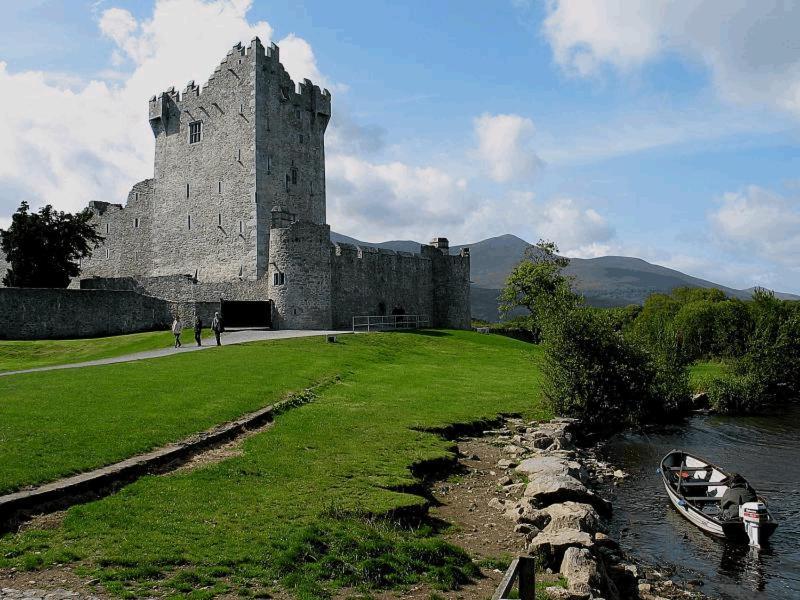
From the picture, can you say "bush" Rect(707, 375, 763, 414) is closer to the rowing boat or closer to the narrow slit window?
the rowing boat

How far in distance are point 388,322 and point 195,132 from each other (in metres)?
22.3

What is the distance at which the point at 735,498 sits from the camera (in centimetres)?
1552

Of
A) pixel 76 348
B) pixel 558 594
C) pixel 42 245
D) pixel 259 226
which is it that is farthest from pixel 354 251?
pixel 558 594

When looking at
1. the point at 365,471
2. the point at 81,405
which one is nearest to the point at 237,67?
the point at 81,405

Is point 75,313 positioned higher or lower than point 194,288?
lower

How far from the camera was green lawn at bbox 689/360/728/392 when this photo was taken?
36009 millimetres

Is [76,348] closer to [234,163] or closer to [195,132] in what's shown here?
[234,163]

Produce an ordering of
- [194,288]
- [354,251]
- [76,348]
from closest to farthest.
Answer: [76,348] < [194,288] < [354,251]

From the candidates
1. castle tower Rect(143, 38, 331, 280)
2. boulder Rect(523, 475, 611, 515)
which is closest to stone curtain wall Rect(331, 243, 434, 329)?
castle tower Rect(143, 38, 331, 280)

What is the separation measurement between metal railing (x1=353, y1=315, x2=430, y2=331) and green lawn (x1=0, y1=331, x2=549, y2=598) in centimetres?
2090

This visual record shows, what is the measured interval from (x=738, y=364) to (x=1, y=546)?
3709 centimetres

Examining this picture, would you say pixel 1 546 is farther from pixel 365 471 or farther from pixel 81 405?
pixel 81 405

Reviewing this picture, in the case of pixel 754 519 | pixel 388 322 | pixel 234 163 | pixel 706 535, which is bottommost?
pixel 706 535

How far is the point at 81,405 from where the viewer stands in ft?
54.4
